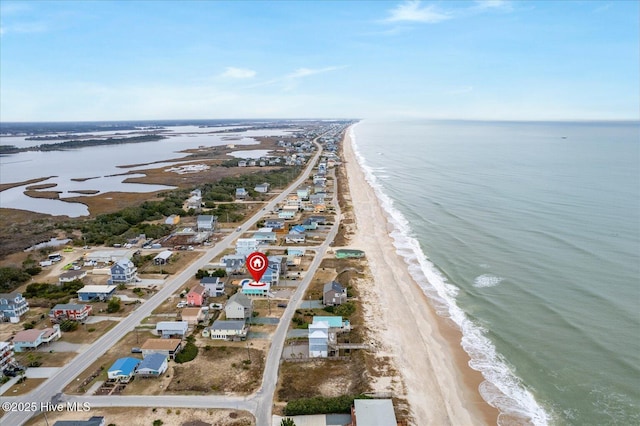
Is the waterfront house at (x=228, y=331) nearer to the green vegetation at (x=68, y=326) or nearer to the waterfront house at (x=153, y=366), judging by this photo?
the waterfront house at (x=153, y=366)

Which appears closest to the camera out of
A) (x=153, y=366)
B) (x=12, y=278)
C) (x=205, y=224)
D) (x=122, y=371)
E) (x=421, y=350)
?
(x=122, y=371)

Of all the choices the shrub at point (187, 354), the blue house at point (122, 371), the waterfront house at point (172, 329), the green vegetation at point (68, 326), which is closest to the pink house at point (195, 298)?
the waterfront house at point (172, 329)

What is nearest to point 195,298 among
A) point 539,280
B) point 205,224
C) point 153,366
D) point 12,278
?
point 153,366

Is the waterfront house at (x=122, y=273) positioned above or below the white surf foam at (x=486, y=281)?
above

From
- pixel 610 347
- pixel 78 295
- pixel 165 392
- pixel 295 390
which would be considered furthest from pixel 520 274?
pixel 78 295

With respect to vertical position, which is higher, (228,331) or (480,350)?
(228,331)

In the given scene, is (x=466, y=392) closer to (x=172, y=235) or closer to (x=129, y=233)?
(x=172, y=235)

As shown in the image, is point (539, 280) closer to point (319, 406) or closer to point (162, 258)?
point (319, 406)
